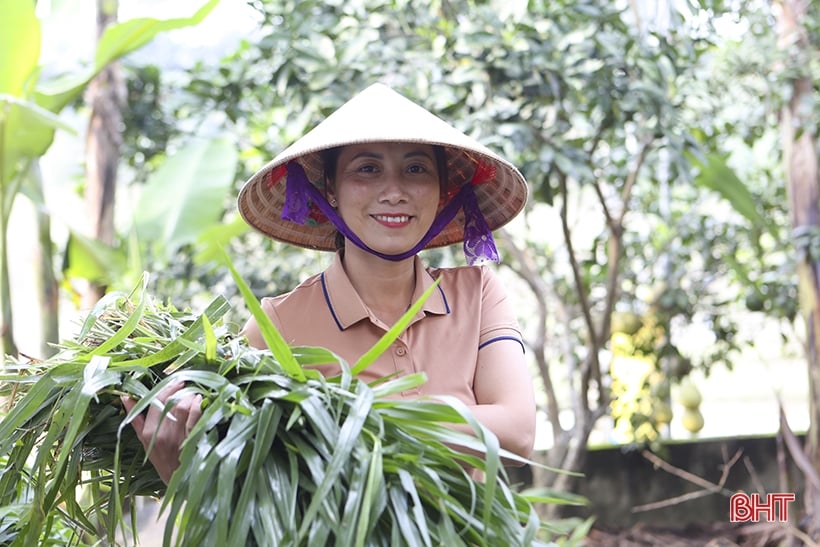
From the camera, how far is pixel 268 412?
1.00 m

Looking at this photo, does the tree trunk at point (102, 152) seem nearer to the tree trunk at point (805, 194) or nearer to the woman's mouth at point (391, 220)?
the woman's mouth at point (391, 220)

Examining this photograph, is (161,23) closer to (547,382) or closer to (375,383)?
(547,382)

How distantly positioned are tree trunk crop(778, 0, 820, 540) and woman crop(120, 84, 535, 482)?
206 cm

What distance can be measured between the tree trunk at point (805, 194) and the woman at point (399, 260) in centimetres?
206

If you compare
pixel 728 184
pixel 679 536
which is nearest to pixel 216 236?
pixel 728 184

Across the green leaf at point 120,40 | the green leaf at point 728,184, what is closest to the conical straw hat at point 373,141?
the green leaf at point 120,40

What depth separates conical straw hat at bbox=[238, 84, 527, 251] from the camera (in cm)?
140

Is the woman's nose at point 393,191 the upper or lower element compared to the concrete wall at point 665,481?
upper

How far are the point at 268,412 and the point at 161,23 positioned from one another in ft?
7.63

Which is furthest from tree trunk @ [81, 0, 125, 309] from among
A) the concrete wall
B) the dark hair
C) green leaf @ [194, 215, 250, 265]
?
the dark hair

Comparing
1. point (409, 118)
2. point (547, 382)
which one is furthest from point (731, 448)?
point (409, 118)

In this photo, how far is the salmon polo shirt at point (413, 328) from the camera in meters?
1.46

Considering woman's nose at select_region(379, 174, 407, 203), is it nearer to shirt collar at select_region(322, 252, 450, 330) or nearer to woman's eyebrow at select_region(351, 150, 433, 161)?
woman's eyebrow at select_region(351, 150, 433, 161)

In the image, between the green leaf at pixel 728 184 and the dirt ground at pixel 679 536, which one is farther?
the dirt ground at pixel 679 536
